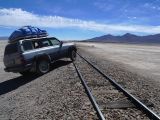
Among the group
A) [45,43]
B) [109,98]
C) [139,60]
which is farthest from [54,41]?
[139,60]

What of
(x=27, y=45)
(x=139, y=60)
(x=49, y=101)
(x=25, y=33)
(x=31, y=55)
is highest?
(x=25, y=33)

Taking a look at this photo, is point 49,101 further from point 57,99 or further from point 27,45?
point 27,45

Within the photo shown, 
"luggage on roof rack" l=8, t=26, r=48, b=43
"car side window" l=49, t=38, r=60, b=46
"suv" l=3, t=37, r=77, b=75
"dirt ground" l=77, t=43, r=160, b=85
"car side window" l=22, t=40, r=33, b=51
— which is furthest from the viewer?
"car side window" l=49, t=38, r=60, b=46

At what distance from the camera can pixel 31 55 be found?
45.4 feet

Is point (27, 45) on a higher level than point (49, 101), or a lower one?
higher

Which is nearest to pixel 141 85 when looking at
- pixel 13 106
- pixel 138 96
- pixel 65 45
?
pixel 138 96

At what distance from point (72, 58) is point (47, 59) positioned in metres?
3.79

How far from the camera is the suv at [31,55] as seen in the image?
13516mm

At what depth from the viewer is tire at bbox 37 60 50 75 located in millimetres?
14461

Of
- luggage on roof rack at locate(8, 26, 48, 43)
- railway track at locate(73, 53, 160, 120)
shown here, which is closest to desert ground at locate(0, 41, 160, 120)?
railway track at locate(73, 53, 160, 120)

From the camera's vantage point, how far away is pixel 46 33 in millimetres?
16109

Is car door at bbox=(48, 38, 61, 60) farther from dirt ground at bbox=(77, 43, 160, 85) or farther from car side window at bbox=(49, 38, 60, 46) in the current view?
dirt ground at bbox=(77, 43, 160, 85)

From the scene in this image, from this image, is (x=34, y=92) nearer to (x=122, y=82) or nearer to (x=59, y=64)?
(x=122, y=82)

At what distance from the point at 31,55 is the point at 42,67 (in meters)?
1.14
